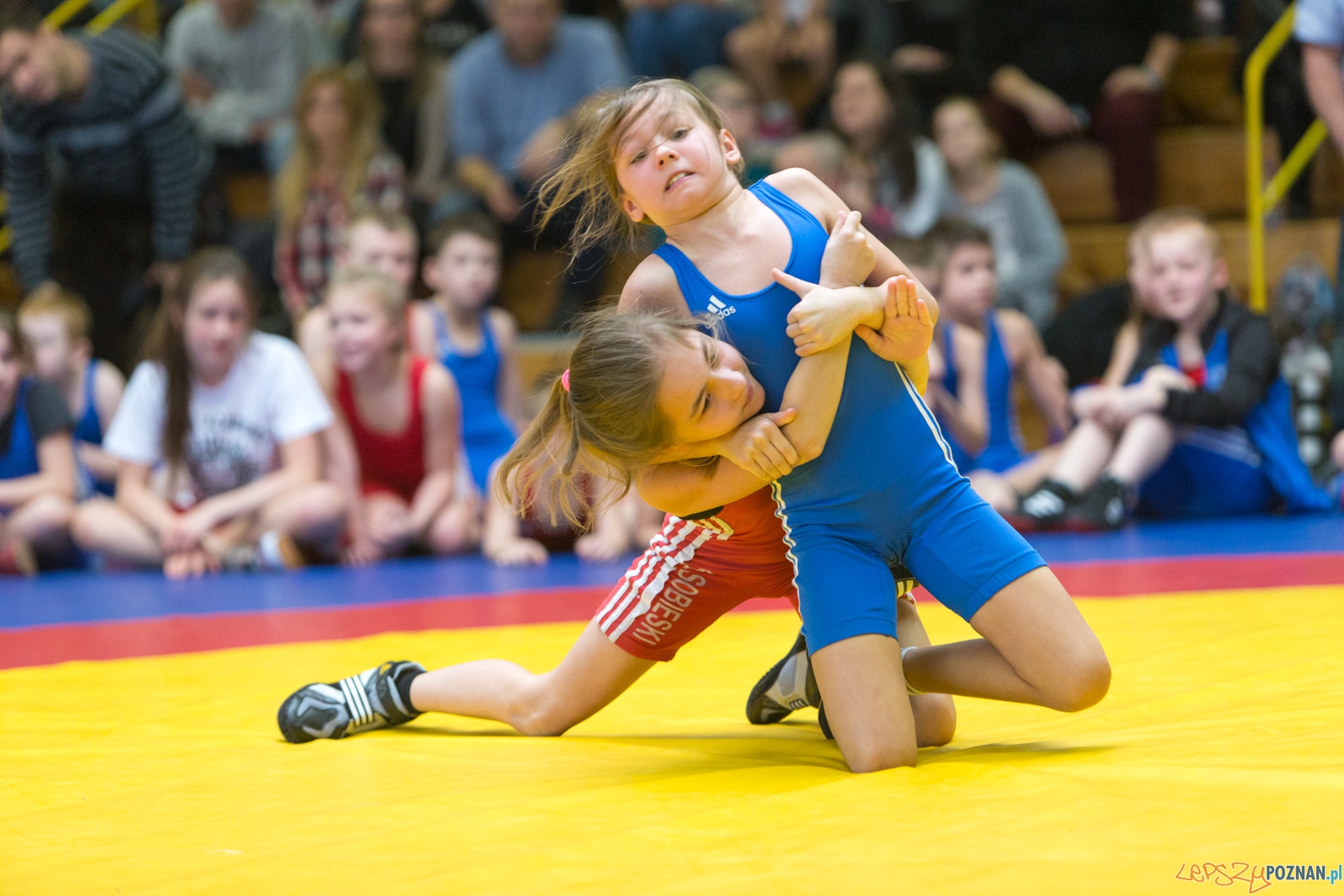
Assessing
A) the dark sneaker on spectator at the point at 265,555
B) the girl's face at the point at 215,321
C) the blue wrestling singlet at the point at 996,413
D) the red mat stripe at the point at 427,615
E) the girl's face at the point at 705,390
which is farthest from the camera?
the blue wrestling singlet at the point at 996,413

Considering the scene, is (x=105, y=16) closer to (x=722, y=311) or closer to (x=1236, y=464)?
(x=1236, y=464)

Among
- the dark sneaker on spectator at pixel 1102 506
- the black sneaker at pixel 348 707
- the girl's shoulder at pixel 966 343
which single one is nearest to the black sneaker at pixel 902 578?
the black sneaker at pixel 348 707

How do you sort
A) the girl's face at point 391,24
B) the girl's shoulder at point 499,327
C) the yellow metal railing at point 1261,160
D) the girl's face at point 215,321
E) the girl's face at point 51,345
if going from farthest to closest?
the girl's face at point 391,24 → the yellow metal railing at point 1261,160 → the girl's shoulder at point 499,327 → the girl's face at point 51,345 → the girl's face at point 215,321

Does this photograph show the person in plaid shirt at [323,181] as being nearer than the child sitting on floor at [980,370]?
No

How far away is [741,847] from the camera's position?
1.68 m

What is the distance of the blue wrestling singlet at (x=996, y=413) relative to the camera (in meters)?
5.35

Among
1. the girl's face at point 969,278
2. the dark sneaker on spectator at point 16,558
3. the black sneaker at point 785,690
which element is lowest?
the dark sneaker on spectator at point 16,558

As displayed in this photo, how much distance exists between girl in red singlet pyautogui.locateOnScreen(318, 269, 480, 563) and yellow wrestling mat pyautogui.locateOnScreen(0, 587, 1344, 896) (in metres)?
1.97

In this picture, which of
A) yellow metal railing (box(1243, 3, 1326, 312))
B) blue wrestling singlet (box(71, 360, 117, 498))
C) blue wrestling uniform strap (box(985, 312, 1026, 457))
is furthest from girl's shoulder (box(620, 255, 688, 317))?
yellow metal railing (box(1243, 3, 1326, 312))

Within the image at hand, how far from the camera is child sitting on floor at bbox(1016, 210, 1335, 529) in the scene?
477cm

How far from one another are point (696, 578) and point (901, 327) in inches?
22.5

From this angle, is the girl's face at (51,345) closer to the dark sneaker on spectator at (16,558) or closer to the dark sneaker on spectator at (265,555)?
the dark sneaker on spectator at (16,558)

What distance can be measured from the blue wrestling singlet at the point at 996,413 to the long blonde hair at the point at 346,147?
286cm

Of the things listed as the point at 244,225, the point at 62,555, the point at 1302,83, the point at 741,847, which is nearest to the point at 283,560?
the point at 62,555
